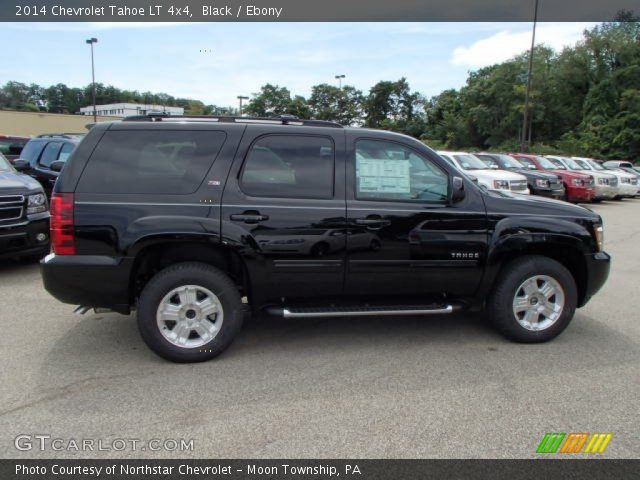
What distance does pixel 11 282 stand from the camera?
6.36 metres

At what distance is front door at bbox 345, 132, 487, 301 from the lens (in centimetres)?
415

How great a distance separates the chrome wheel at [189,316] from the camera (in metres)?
3.95

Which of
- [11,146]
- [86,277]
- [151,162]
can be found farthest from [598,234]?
[11,146]

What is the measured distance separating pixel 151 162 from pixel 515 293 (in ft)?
10.7

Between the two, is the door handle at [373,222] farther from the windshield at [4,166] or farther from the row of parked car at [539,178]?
the row of parked car at [539,178]

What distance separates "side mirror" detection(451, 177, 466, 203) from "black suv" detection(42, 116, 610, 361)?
0.02m

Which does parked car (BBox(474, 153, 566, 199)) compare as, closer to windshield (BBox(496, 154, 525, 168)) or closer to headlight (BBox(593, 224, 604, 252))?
windshield (BBox(496, 154, 525, 168))

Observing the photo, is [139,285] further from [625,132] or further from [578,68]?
[578,68]

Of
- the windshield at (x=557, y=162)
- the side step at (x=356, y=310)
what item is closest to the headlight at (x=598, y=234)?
the side step at (x=356, y=310)

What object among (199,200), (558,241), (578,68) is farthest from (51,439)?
(578,68)

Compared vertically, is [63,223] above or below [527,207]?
below

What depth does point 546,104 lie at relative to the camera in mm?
53125

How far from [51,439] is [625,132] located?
160 feet

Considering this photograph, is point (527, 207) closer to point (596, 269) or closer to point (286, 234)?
point (596, 269)
